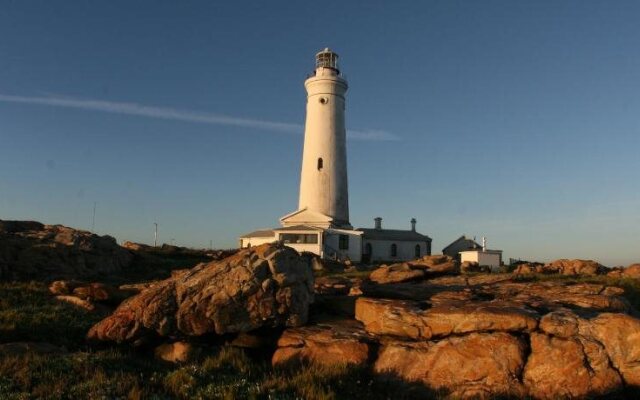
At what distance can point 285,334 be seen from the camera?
1385 cm

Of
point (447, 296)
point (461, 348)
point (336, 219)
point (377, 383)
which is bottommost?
point (377, 383)

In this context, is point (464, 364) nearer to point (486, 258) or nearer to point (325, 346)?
point (325, 346)

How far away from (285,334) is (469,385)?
4.83 meters

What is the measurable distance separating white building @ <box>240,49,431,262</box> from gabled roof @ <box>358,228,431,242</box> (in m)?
1.60

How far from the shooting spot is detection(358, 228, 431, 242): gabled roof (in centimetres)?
5215

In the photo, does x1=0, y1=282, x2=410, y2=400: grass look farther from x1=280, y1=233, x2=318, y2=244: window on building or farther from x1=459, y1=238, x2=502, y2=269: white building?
x1=280, y1=233, x2=318, y2=244: window on building

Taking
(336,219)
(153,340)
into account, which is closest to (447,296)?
(153,340)

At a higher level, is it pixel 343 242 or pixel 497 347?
pixel 343 242

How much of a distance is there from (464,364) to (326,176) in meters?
37.7

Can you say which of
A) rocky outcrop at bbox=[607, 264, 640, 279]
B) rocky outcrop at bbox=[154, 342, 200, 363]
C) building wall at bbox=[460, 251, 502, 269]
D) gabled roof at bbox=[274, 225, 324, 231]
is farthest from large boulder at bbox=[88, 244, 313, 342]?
gabled roof at bbox=[274, 225, 324, 231]

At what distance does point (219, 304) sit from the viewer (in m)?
13.8

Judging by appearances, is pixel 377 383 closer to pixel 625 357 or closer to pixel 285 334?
pixel 285 334

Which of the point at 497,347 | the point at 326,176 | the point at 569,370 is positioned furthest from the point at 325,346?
the point at 326,176

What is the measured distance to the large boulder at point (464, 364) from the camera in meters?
11.2
